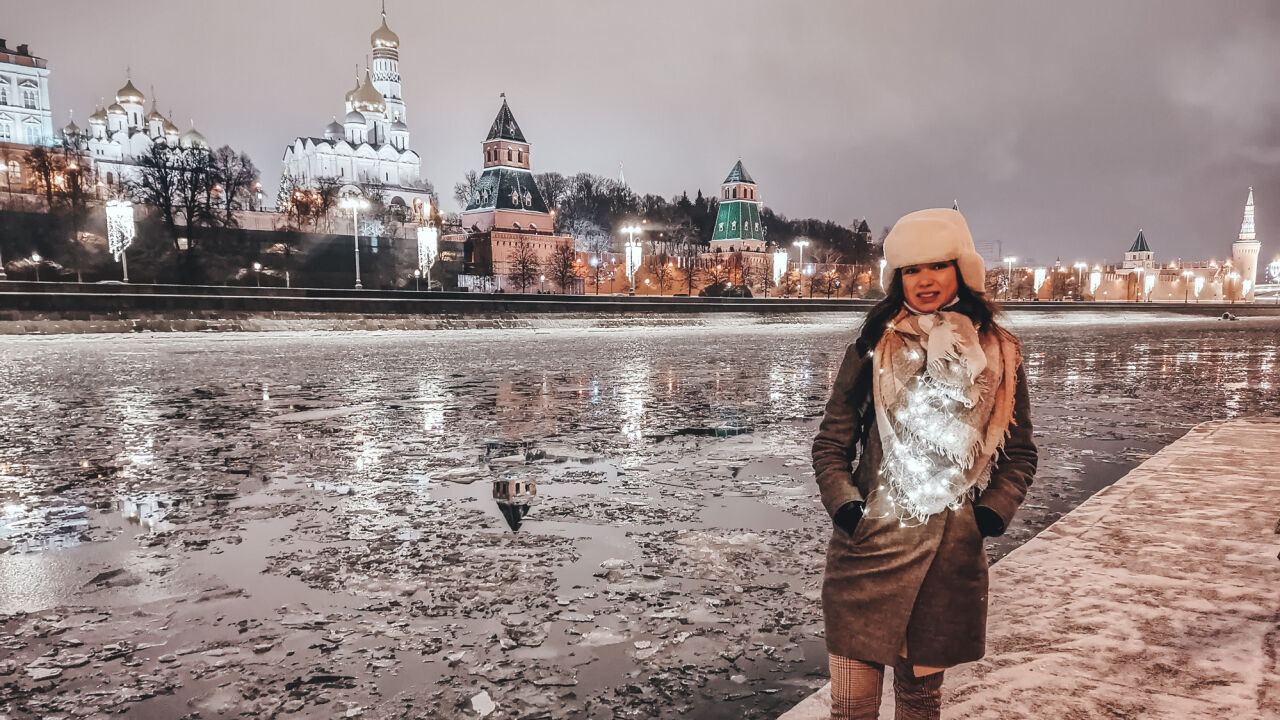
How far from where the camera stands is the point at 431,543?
4.16 m

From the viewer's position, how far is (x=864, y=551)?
6.12ft

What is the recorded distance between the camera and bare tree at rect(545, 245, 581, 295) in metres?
65.4

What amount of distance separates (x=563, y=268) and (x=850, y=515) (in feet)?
212

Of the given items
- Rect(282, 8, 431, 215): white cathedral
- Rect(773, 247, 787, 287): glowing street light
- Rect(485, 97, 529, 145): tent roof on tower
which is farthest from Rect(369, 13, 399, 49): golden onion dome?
Rect(773, 247, 787, 287): glowing street light

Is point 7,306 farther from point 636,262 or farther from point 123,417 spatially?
point 636,262

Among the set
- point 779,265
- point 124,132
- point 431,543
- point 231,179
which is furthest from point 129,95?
point 431,543

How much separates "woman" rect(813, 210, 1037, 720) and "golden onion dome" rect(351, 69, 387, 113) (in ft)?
352

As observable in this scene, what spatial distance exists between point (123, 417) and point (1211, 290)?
5670 inches

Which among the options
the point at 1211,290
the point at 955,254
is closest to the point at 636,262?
the point at 955,254

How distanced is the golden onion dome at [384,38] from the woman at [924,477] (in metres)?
115

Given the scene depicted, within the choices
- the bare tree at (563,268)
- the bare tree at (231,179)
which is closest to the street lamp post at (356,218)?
the bare tree at (231,179)

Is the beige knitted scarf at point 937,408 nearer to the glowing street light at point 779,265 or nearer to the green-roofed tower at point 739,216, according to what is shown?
the glowing street light at point 779,265

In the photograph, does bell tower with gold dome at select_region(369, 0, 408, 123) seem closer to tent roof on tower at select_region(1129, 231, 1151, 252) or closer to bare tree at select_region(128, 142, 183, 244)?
bare tree at select_region(128, 142, 183, 244)

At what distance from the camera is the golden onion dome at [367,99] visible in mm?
97312
